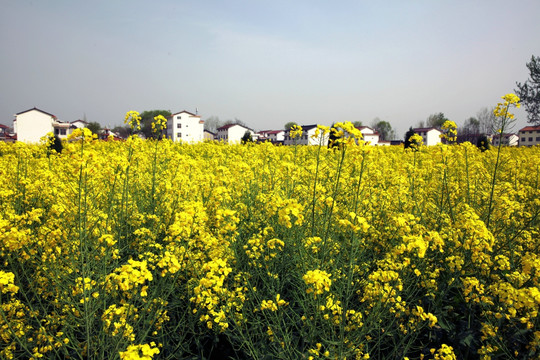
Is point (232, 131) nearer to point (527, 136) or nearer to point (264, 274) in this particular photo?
point (527, 136)

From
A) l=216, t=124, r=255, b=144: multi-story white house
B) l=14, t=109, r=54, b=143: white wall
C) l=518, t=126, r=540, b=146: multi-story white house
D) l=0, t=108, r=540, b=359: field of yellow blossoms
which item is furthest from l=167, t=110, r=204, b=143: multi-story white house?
l=0, t=108, r=540, b=359: field of yellow blossoms

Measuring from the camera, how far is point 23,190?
5.04m

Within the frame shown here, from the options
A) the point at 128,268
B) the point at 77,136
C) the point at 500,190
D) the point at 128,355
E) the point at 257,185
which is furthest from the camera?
the point at 257,185

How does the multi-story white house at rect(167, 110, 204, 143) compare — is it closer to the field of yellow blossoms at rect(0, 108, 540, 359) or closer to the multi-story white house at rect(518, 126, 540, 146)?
the multi-story white house at rect(518, 126, 540, 146)

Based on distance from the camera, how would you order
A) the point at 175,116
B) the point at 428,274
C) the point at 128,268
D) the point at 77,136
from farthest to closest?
the point at 175,116, the point at 428,274, the point at 77,136, the point at 128,268

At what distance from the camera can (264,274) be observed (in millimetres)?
3297

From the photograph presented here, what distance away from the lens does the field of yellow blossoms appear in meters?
2.35

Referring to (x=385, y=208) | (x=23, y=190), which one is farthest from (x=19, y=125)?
(x=385, y=208)

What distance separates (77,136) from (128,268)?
1272 millimetres

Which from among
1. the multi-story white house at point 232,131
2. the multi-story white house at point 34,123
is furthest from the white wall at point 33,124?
the multi-story white house at point 232,131

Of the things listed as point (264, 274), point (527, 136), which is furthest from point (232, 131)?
point (264, 274)

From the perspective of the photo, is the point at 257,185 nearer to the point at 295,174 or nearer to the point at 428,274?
the point at 295,174

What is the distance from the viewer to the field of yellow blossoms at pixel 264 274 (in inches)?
92.4

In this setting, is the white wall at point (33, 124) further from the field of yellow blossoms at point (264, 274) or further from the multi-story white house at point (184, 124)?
the field of yellow blossoms at point (264, 274)
